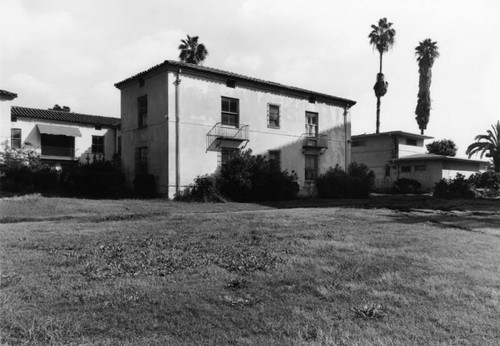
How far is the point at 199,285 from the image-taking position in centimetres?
472

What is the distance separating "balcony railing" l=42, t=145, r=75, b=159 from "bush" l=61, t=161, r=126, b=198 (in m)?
19.7

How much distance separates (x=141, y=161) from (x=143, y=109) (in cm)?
299

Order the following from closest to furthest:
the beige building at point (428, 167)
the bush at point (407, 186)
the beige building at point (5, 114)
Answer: the beige building at point (5, 114), the bush at point (407, 186), the beige building at point (428, 167)

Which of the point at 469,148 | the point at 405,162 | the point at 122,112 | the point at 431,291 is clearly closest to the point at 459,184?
the point at 405,162

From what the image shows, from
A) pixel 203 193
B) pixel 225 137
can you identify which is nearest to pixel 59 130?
pixel 225 137

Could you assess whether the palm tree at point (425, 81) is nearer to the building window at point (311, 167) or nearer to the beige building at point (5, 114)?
the building window at point (311, 167)

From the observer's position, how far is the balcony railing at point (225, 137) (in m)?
21.9

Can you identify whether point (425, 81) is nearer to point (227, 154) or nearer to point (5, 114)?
point (227, 154)

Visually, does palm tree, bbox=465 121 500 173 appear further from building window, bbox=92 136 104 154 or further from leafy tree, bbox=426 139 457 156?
Result: building window, bbox=92 136 104 154

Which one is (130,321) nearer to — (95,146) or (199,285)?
(199,285)

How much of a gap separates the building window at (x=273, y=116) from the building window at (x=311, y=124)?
2.72m

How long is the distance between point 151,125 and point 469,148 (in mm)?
37241

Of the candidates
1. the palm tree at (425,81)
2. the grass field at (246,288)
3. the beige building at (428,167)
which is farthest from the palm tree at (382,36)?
the grass field at (246,288)

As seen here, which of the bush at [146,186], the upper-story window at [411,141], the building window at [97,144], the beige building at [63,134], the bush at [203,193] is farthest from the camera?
the upper-story window at [411,141]
